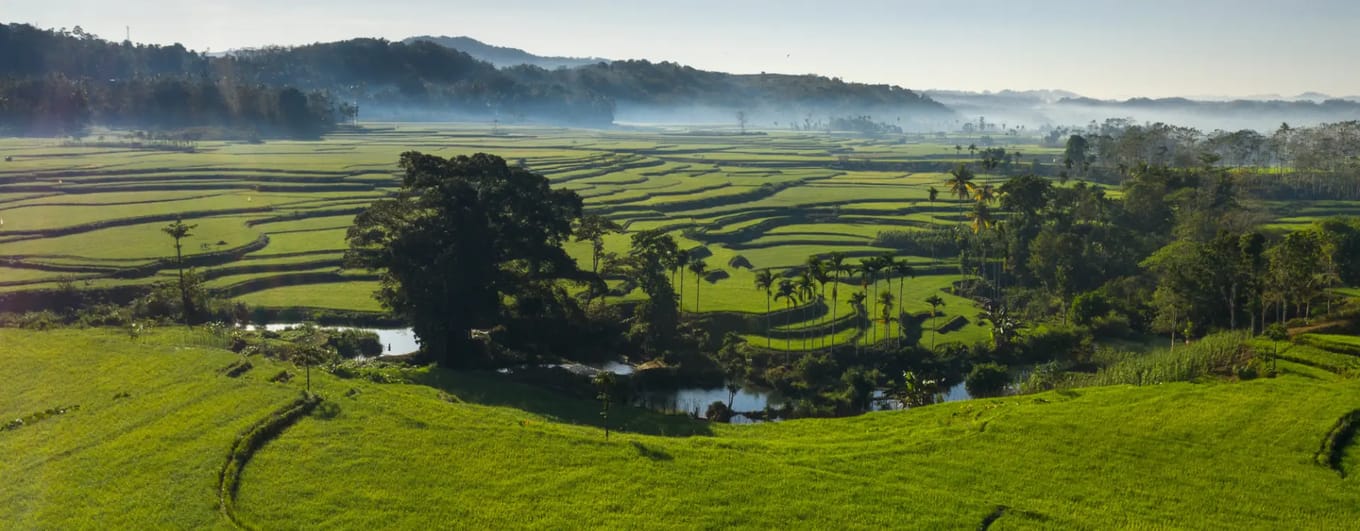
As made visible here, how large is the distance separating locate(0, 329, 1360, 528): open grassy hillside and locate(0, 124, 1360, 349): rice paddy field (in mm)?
15876

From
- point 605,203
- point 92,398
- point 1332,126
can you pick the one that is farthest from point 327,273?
point 1332,126

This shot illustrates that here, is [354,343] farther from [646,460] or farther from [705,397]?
[646,460]

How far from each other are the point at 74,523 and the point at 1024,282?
5470 cm

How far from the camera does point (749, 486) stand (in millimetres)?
24281

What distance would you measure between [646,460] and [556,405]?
29.7 ft

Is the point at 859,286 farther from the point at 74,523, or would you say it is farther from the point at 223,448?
the point at 74,523

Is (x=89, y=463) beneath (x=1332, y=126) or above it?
beneath

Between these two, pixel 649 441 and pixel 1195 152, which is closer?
pixel 649 441

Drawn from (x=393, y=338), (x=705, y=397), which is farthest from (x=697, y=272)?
(x=393, y=338)

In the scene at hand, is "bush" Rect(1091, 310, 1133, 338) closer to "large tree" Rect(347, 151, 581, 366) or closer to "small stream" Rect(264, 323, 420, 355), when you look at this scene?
"large tree" Rect(347, 151, 581, 366)

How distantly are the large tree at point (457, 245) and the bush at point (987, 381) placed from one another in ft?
62.3

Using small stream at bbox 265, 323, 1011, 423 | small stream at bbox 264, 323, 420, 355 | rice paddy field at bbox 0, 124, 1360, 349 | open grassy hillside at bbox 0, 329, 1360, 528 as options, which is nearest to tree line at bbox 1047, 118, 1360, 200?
rice paddy field at bbox 0, 124, 1360, 349

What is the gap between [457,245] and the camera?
132ft

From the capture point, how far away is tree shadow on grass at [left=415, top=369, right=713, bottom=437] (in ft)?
104
